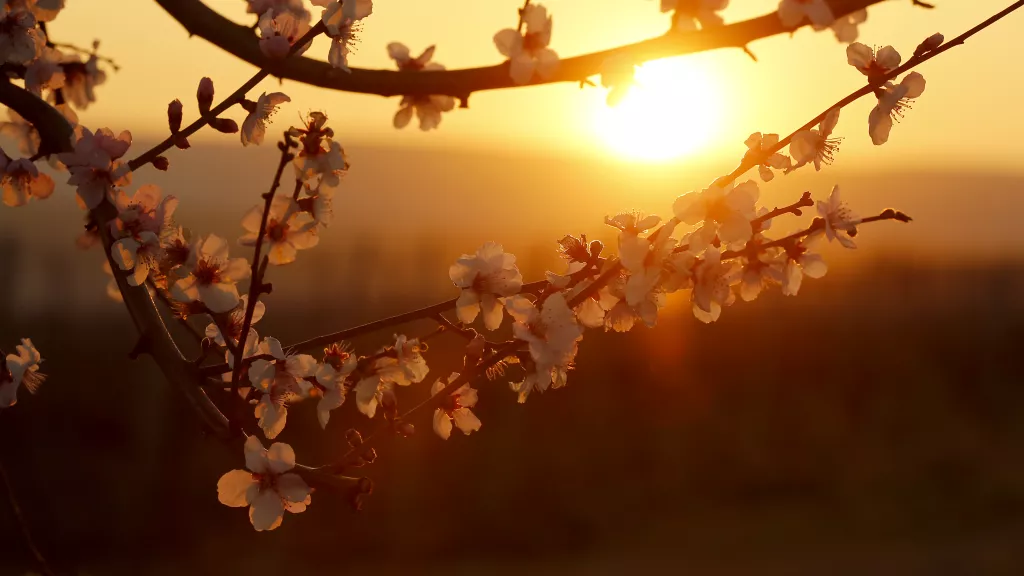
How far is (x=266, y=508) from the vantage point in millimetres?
1702

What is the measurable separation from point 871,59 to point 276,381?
1232 mm

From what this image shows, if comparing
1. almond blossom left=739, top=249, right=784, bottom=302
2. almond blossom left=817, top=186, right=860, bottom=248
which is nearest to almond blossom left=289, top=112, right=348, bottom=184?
almond blossom left=739, top=249, right=784, bottom=302

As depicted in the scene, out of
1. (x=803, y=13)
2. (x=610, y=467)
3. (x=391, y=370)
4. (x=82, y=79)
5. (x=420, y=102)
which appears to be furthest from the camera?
(x=610, y=467)

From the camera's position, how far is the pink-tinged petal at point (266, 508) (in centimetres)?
170

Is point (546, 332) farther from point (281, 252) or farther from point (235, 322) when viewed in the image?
point (235, 322)

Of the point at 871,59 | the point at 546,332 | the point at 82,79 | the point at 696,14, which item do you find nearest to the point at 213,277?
the point at 546,332

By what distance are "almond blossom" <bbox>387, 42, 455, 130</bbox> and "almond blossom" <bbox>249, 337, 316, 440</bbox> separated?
1.57 feet

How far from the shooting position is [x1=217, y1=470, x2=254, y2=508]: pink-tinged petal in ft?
5.65

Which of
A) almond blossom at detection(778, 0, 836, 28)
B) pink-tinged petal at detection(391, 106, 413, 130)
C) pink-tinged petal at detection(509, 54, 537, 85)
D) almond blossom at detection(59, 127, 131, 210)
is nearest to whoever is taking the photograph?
almond blossom at detection(778, 0, 836, 28)

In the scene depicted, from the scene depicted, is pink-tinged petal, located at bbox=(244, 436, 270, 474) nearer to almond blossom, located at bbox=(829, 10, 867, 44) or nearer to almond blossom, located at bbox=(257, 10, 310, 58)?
almond blossom, located at bbox=(257, 10, 310, 58)

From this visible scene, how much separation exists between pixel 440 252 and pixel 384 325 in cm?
1488

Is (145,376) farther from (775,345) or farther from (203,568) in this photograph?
(775,345)

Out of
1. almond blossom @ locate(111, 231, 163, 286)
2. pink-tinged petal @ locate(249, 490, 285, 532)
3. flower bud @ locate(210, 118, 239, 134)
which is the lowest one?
pink-tinged petal @ locate(249, 490, 285, 532)

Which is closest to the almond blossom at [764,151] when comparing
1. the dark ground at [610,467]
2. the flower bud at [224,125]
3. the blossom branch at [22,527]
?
the flower bud at [224,125]
